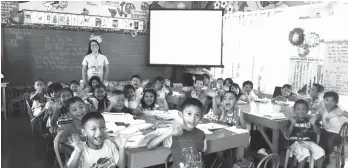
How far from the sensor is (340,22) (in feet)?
14.6

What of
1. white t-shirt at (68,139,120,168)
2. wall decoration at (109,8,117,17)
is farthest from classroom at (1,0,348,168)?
wall decoration at (109,8,117,17)

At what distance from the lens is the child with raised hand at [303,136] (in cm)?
287

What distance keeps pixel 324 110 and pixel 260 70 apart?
222cm

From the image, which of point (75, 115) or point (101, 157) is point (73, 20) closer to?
point (75, 115)

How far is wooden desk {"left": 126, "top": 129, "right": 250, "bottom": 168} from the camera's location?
1.99m

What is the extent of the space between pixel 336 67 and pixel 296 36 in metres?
0.78

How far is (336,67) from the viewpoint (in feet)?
14.9

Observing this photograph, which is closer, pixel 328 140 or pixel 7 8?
pixel 328 140

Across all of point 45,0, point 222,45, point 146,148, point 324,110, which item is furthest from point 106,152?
point 45,0

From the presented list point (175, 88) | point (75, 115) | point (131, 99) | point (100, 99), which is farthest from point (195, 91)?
point (75, 115)

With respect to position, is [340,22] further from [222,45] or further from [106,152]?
[106,152]

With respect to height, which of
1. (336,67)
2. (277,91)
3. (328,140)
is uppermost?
(336,67)

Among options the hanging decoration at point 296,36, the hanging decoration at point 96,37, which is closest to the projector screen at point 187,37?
the hanging decoration at point 96,37

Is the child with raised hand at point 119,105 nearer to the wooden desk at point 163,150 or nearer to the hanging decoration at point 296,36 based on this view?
the wooden desk at point 163,150
